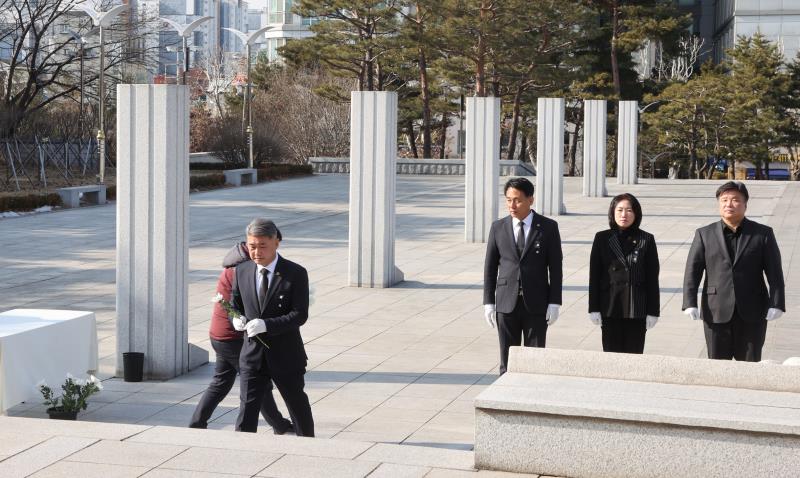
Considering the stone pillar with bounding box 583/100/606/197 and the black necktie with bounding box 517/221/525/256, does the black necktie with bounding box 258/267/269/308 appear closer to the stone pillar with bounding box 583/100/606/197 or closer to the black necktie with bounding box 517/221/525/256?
the black necktie with bounding box 517/221/525/256

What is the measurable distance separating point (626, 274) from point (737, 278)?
2.27ft

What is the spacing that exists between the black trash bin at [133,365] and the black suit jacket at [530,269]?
10.6 ft

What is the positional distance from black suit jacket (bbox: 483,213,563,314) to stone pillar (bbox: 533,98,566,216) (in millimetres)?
18047

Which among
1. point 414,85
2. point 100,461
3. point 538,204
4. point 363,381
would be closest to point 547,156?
point 538,204

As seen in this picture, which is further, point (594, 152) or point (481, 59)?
point (481, 59)

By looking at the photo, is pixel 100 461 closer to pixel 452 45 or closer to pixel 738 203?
pixel 738 203

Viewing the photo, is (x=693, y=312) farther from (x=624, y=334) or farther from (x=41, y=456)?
(x=41, y=456)

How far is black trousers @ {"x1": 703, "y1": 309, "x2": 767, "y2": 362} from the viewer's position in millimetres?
7617

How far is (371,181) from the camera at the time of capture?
15.7 m

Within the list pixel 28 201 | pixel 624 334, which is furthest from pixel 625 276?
pixel 28 201

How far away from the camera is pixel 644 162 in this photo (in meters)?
58.7

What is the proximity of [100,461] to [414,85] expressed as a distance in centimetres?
4917

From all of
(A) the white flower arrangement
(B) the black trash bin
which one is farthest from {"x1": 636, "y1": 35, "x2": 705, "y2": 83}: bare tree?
(A) the white flower arrangement

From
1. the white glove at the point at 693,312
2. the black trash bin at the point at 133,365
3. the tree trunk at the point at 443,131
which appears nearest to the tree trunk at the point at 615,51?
the tree trunk at the point at 443,131
